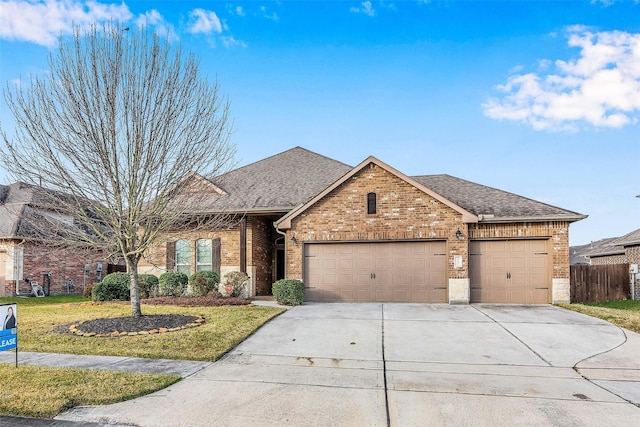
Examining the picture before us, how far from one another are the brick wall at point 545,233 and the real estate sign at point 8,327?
12.9 m

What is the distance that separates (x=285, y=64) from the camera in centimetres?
1546

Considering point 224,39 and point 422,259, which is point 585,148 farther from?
Answer: point 224,39

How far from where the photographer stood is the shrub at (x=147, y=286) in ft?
52.6

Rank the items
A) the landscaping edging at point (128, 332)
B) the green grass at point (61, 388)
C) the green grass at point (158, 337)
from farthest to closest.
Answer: the landscaping edging at point (128, 332)
the green grass at point (158, 337)
the green grass at point (61, 388)

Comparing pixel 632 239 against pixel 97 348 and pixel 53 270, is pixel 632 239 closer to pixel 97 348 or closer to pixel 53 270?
pixel 97 348

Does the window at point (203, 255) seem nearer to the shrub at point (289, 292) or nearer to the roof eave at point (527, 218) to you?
the shrub at point (289, 292)

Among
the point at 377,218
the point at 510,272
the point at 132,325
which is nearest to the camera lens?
the point at 132,325

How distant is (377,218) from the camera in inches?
579

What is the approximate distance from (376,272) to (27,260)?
17.1 m

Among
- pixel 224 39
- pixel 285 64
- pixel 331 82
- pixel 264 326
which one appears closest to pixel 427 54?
pixel 331 82

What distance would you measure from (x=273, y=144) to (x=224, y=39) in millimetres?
8563

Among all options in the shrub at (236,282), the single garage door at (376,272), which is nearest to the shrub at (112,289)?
the shrub at (236,282)

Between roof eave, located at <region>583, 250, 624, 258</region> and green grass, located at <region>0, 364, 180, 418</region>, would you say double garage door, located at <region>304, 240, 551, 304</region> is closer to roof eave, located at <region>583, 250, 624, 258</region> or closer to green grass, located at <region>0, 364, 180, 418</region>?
green grass, located at <region>0, 364, 180, 418</region>

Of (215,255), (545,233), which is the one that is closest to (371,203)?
(545,233)
